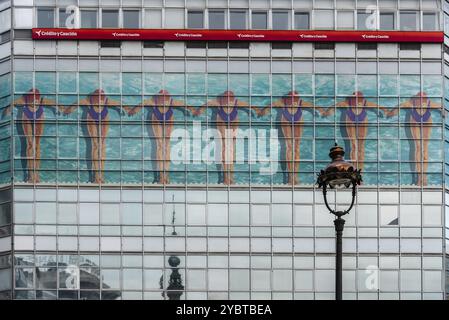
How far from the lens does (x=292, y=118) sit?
63219 mm

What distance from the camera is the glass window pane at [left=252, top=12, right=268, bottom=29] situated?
210 feet

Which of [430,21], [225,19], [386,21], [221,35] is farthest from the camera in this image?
[430,21]

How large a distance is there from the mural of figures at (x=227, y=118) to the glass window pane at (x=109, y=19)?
7.12m

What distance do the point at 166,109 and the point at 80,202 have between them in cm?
731

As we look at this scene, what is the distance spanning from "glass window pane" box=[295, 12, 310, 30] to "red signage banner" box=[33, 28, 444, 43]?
0.47 meters

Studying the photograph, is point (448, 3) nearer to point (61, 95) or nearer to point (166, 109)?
point (166, 109)

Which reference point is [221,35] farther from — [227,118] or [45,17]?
[45,17]

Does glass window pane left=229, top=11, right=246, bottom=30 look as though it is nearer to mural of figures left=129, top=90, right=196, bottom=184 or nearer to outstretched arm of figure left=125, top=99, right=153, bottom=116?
mural of figures left=129, top=90, right=196, bottom=184

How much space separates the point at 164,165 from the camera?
205 feet

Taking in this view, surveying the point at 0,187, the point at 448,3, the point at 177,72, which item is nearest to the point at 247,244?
the point at 177,72

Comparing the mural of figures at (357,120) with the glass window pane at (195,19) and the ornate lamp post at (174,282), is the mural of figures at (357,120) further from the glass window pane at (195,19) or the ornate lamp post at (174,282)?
the ornate lamp post at (174,282)

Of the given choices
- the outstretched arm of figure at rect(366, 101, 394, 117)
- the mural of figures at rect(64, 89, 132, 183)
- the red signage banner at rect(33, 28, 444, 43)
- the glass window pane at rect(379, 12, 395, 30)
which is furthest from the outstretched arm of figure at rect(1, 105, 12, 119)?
the glass window pane at rect(379, 12, 395, 30)

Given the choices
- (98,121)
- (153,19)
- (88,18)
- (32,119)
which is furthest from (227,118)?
(32,119)

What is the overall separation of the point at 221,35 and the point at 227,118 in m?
4.88
